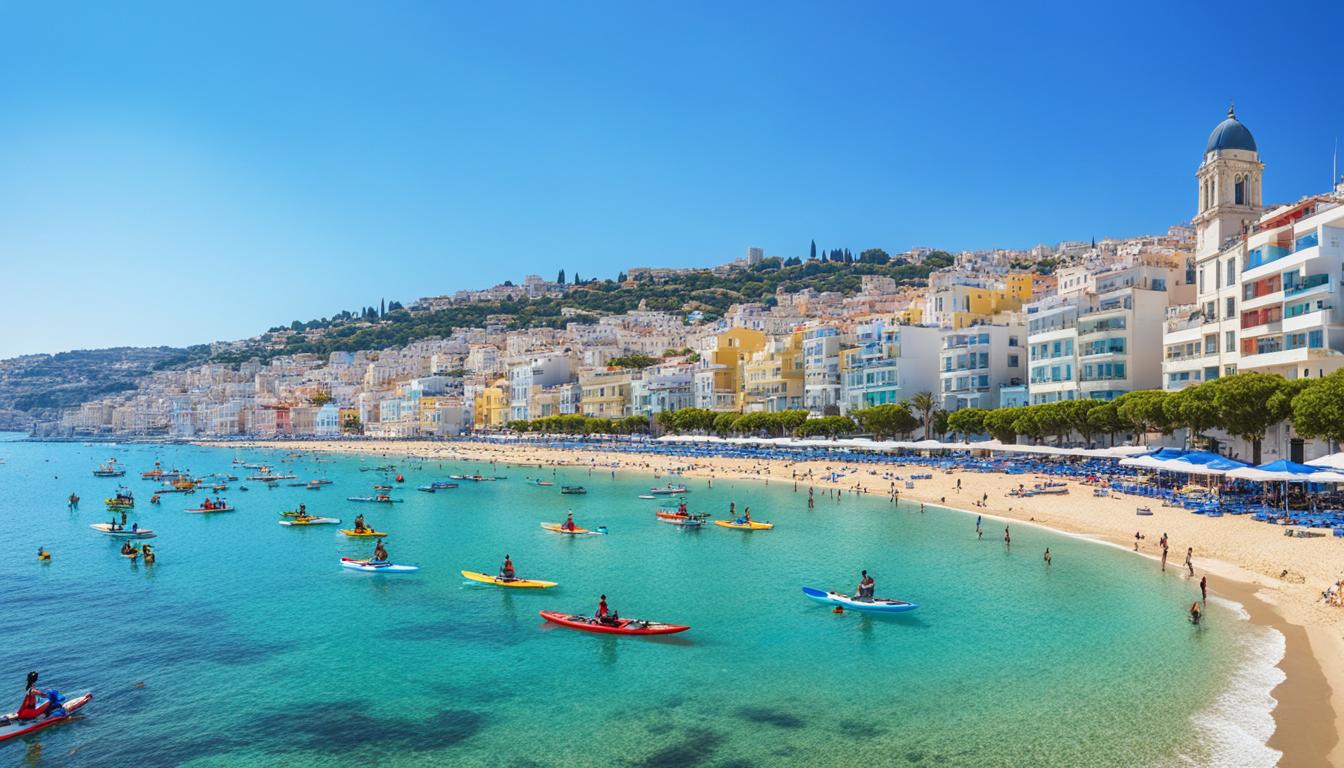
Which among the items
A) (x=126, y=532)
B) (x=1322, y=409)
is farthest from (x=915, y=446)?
(x=126, y=532)

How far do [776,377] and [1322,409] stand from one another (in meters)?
68.7

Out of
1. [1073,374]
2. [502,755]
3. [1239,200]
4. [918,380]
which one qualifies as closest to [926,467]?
[1073,374]

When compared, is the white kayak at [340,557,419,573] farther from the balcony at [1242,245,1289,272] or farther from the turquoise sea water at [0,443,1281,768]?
the balcony at [1242,245,1289,272]

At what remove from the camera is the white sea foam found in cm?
1509

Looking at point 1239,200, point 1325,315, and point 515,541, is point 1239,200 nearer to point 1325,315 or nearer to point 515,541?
point 1325,315

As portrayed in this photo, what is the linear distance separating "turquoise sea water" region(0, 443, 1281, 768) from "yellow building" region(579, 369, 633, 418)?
288ft

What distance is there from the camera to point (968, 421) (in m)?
68.8

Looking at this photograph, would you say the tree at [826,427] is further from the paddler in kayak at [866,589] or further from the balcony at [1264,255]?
the paddler in kayak at [866,589]

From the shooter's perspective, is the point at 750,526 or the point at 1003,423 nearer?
the point at 750,526

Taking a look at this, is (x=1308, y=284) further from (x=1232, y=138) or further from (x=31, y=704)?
(x=31, y=704)

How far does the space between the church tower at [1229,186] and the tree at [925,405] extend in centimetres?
2462

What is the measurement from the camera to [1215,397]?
134 feet

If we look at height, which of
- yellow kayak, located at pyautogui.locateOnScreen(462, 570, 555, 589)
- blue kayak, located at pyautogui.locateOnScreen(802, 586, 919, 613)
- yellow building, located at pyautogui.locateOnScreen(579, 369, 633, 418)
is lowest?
yellow kayak, located at pyautogui.locateOnScreen(462, 570, 555, 589)

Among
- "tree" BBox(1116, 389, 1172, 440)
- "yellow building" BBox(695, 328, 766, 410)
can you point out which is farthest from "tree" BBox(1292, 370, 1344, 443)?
"yellow building" BBox(695, 328, 766, 410)
